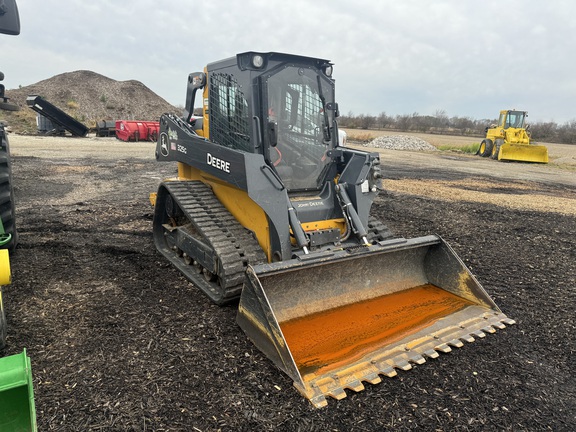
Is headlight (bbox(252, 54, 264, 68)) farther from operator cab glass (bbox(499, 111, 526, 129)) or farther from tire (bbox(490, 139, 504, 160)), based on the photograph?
operator cab glass (bbox(499, 111, 526, 129))

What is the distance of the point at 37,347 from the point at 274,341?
1889mm

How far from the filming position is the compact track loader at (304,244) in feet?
11.7

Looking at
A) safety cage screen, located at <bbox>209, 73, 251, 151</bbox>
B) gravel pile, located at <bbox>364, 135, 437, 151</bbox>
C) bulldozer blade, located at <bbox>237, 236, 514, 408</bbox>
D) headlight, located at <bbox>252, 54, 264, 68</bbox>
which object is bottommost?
bulldozer blade, located at <bbox>237, 236, 514, 408</bbox>

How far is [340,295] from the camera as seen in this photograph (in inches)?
169

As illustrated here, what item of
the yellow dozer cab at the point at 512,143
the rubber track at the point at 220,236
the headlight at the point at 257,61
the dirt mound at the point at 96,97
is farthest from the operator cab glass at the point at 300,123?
the dirt mound at the point at 96,97

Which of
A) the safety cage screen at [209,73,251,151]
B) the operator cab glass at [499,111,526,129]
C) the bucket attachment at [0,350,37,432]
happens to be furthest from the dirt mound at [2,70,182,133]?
the bucket attachment at [0,350,37,432]

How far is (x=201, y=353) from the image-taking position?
3.46m

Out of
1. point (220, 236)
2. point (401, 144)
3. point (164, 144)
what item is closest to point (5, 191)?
point (164, 144)

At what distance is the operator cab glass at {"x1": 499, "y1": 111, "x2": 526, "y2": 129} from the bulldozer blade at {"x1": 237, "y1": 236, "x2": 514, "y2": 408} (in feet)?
78.3

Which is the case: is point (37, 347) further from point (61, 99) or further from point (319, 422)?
point (61, 99)

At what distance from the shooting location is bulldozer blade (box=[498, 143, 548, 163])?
23.5 m

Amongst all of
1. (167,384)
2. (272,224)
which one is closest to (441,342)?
(272,224)

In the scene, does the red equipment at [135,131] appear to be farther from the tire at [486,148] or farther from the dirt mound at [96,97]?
the tire at [486,148]

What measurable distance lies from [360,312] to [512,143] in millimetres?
23802
